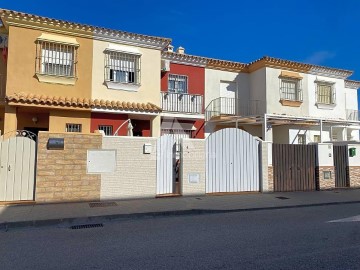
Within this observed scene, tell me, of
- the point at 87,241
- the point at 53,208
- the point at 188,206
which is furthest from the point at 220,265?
the point at 53,208

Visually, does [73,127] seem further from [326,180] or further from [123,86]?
[326,180]

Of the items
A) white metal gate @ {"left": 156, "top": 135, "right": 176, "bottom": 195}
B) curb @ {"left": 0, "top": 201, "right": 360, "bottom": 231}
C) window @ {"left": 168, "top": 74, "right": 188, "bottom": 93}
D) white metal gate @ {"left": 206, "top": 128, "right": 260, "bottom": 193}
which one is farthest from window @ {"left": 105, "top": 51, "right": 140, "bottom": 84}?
curb @ {"left": 0, "top": 201, "right": 360, "bottom": 231}

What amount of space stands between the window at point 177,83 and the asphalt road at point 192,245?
10923 millimetres

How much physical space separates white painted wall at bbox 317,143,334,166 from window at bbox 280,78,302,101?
246 inches

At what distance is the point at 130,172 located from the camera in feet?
34.5

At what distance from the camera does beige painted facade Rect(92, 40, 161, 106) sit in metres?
14.4

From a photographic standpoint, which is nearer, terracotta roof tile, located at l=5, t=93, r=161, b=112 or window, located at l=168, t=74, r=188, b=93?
terracotta roof tile, located at l=5, t=93, r=161, b=112

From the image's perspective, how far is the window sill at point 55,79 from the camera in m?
13.3

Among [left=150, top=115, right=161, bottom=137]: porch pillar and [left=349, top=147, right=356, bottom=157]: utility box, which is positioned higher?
[left=150, top=115, right=161, bottom=137]: porch pillar

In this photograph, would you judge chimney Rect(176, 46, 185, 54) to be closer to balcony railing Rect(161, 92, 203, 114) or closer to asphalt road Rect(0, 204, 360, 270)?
balcony railing Rect(161, 92, 203, 114)

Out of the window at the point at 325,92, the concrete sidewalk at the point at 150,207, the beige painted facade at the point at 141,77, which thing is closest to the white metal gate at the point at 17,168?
the concrete sidewalk at the point at 150,207

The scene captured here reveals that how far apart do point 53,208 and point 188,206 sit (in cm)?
388

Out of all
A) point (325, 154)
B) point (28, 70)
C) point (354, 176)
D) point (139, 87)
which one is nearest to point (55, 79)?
point (28, 70)

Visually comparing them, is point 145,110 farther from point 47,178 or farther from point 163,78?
point 47,178
